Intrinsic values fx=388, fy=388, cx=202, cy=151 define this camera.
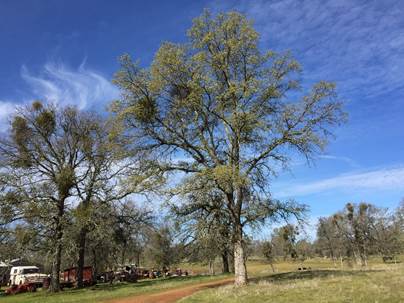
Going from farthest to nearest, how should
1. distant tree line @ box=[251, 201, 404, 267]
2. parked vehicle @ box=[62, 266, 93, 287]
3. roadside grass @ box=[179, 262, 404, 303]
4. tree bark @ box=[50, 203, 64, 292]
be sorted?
distant tree line @ box=[251, 201, 404, 267], parked vehicle @ box=[62, 266, 93, 287], tree bark @ box=[50, 203, 64, 292], roadside grass @ box=[179, 262, 404, 303]

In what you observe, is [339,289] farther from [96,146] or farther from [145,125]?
[96,146]

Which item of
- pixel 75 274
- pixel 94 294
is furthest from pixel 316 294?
pixel 75 274

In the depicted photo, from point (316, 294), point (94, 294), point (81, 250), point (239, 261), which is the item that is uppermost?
point (81, 250)

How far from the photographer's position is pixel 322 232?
3637 inches

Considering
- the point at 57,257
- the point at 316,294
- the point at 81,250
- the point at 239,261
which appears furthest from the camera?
the point at 81,250

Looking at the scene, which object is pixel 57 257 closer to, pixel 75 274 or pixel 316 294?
pixel 75 274

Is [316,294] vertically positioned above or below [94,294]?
above

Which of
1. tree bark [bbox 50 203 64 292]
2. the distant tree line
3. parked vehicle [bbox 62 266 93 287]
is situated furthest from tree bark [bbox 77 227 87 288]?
the distant tree line

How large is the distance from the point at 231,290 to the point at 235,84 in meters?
11.0

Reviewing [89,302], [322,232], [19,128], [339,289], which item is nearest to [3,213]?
[19,128]

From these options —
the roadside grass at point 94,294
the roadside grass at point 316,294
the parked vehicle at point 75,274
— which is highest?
the parked vehicle at point 75,274

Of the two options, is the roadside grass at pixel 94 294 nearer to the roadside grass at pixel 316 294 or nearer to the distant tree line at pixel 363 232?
the roadside grass at pixel 316 294

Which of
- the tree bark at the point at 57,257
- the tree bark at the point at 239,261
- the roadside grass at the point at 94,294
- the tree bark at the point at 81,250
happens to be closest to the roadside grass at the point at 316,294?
the tree bark at the point at 239,261

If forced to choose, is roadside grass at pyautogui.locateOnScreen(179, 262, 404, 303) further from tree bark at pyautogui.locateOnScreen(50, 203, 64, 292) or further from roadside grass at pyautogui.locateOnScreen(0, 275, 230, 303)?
tree bark at pyautogui.locateOnScreen(50, 203, 64, 292)
